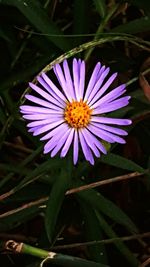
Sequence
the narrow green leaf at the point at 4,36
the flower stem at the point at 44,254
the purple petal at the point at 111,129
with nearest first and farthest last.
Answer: the flower stem at the point at 44,254
the purple petal at the point at 111,129
the narrow green leaf at the point at 4,36

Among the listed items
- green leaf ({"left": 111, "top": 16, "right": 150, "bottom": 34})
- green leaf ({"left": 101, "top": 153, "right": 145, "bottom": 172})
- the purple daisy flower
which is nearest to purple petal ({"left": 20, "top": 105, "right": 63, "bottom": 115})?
the purple daisy flower

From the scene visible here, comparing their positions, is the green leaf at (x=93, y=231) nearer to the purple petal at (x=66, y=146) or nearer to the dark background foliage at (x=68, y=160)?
the dark background foliage at (x=68, y=160)

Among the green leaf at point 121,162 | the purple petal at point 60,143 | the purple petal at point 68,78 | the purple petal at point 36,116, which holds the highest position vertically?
the purple petal at point 68,78

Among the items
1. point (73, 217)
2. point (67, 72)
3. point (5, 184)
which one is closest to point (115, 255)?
point (73, 217)

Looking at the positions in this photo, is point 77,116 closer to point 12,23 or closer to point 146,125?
point 146,125

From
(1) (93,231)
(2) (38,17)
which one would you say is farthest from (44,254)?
(2) (38,17)

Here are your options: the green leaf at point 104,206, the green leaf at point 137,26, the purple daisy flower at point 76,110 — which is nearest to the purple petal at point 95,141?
the purple daisy flower at point 76,110
